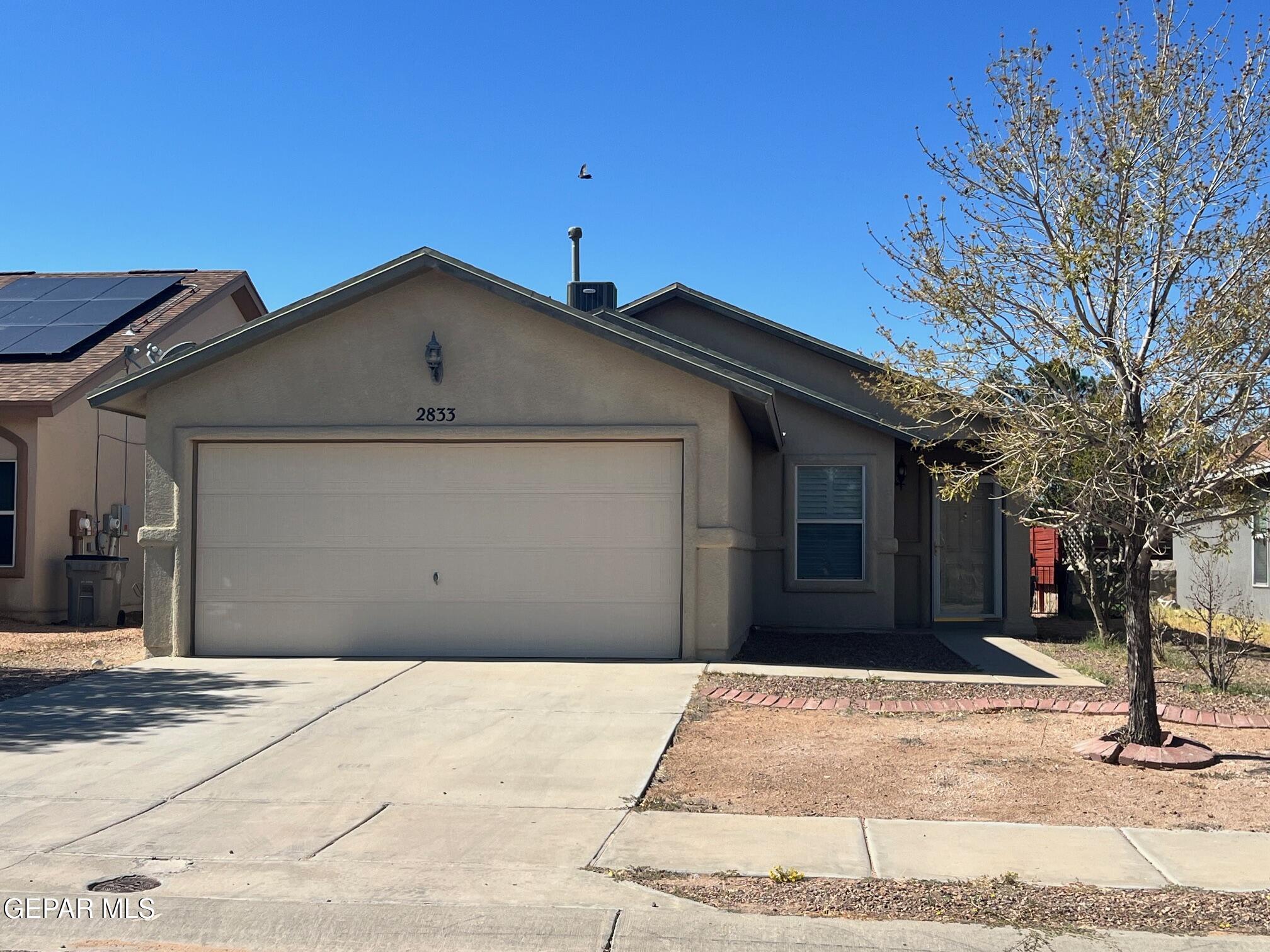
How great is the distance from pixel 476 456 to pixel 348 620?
2.21 m

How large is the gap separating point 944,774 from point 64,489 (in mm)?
14181

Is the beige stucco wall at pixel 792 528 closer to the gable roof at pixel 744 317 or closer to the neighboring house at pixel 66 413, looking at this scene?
the gable roof at pixel 744 317

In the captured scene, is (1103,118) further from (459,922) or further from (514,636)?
(514,636)

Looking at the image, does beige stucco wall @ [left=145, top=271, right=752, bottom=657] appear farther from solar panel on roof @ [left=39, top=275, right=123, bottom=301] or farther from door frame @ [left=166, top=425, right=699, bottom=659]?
solar panel on roof @ [left=39, top=275, right=123, bottom=301]

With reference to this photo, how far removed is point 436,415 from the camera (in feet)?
41.8

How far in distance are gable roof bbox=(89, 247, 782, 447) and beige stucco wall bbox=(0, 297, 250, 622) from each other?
4.81 meters

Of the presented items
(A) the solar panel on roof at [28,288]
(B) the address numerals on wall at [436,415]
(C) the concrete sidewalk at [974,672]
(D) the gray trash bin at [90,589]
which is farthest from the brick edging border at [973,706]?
(A) the solar panel on roof at [28,288]

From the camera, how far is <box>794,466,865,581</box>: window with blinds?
15750mm

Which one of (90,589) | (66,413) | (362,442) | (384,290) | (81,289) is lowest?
(90,589)

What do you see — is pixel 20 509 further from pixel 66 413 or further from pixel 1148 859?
pixel 1148 859

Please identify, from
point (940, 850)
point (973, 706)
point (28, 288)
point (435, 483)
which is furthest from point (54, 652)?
point (940, 850)

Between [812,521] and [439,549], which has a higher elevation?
[812,521]

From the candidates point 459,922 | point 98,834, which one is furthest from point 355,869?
point 98,834

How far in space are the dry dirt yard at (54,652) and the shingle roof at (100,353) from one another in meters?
3.12
